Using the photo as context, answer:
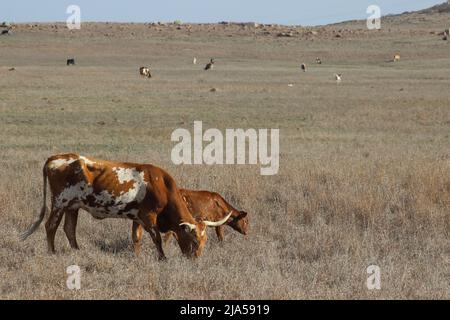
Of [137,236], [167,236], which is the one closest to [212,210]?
[167,236]

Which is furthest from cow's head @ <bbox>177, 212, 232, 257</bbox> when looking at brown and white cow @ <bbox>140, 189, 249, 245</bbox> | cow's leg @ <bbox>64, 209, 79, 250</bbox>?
cow's leg @ <bbox>64, 209, 79, 250</bbox>

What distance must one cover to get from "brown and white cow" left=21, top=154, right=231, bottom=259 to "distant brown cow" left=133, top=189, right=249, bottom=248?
717 millimetres

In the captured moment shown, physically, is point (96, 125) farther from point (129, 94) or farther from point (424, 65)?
point (424, 65)

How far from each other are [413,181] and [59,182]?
20.1 ft

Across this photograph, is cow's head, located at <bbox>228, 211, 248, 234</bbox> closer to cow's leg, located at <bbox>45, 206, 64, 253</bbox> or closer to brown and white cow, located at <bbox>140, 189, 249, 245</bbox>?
brown and white cow, located at <bbox>140, 189, 249, 245</bbox>

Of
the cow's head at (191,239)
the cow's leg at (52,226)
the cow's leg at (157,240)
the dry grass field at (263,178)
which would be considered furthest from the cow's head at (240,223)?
the cow's leg at (52,226)

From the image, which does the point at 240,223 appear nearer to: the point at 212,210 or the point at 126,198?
the point at 212,210

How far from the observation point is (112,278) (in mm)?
8031

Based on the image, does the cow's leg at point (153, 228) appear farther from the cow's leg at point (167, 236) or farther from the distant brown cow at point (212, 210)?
the distant brown cow at point (212, 210)

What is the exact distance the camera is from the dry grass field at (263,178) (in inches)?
315

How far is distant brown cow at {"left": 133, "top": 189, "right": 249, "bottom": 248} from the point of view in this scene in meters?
9.95

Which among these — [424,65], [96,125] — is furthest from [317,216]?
[424,65]

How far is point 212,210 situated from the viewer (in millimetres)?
10117

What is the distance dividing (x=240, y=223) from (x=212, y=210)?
415 mm
